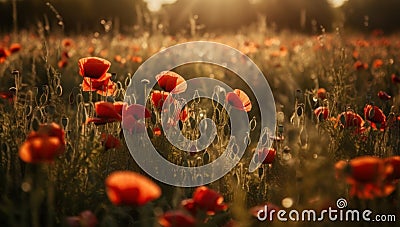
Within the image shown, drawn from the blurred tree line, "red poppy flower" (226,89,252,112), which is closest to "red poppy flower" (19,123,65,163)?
"red poppy flower" (226,89,252,112)

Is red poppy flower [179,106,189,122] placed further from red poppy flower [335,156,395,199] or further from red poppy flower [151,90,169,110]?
red poppy flower [335,156,395,199]

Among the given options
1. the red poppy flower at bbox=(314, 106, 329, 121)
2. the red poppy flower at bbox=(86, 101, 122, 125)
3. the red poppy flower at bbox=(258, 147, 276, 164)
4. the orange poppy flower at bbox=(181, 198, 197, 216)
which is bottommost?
the orange poppy flower at bbox=(181, 198, 197, 216)

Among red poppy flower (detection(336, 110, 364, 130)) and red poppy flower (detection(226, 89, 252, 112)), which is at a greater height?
red poppy flower (detection(226, 89, 252, 112))

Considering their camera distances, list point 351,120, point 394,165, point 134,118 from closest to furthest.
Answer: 1. point 394,165
2. point 134,118
3. point 351,120

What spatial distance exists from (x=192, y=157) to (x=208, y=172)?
113 mm

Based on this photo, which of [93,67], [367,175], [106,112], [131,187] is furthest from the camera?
[93,67]

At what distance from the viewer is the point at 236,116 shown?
3.26 metres

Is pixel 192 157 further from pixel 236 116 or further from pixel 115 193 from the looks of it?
pixel 115 193

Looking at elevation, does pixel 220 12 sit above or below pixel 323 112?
above

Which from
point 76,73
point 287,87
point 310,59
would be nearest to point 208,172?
point 287,87

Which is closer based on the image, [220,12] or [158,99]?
[158,99]

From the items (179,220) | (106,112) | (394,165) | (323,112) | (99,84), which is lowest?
(179,220)

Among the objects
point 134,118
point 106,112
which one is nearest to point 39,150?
point 106,112

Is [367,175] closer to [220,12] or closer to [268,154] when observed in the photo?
[268,154]
